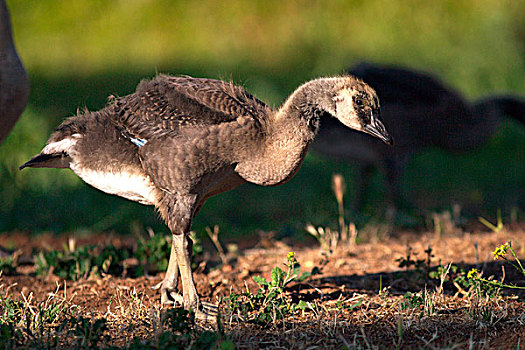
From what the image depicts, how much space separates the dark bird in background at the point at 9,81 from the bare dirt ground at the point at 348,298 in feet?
3.71

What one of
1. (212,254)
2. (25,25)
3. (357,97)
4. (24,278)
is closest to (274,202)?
(212,254)

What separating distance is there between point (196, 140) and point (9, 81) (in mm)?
1947

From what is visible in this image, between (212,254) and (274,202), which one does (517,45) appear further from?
(212,254)

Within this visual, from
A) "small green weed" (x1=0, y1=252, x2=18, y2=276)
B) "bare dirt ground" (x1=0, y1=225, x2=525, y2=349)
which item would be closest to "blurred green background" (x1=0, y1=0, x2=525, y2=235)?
"bare dirt ground" (x1=0, y1=225, x2=525, y2=349)

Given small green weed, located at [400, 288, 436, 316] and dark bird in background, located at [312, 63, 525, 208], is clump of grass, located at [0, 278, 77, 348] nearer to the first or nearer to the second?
small green weed, located at [400, 288, 436, 316]

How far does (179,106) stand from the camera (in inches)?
156

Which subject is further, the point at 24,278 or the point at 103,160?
the point at 24,278

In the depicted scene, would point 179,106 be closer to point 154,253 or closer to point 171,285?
point 171,285

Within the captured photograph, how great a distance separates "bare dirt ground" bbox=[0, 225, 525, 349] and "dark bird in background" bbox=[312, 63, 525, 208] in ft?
4.86

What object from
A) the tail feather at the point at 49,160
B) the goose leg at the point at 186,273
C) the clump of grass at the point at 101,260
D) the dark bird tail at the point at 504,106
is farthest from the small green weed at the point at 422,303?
the dark bird tail at the point at 504,106

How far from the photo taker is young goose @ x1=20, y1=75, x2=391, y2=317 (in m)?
3.80

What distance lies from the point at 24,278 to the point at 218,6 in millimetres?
9183

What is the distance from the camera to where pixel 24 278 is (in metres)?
4.78

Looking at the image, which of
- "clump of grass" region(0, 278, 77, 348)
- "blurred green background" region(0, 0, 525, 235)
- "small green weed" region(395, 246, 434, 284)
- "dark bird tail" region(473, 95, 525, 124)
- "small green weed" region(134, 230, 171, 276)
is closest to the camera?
"clump of grass" region(0, 278, 77, 348)
